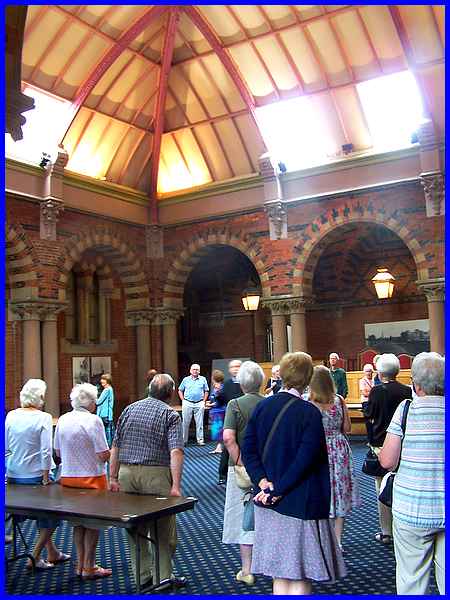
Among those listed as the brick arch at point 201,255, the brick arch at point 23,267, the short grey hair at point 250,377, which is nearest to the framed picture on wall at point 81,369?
the brick arch at point 201,255

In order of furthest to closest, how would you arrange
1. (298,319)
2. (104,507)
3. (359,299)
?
(359,299) < (298,319) < (104,507)

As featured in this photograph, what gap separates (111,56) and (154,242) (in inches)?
195

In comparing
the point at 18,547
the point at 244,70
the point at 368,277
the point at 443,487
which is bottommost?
the point at 18,547

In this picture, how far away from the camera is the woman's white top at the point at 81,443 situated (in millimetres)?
5371

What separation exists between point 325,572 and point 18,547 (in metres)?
3.93

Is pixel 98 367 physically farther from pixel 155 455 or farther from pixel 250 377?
pixel 250 377

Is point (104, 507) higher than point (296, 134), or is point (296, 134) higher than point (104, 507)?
point (296, 134)

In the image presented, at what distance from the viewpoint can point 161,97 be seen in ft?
53.0

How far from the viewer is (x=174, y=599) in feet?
15.1

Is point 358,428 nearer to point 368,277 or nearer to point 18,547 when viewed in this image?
point 368,277

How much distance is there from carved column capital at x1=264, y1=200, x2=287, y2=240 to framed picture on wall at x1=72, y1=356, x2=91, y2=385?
563 cm

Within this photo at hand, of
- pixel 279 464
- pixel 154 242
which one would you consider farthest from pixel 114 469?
pixel 154 242

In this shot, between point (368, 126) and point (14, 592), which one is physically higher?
point (368, 126)

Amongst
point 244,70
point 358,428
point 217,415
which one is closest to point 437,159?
point 244,70
